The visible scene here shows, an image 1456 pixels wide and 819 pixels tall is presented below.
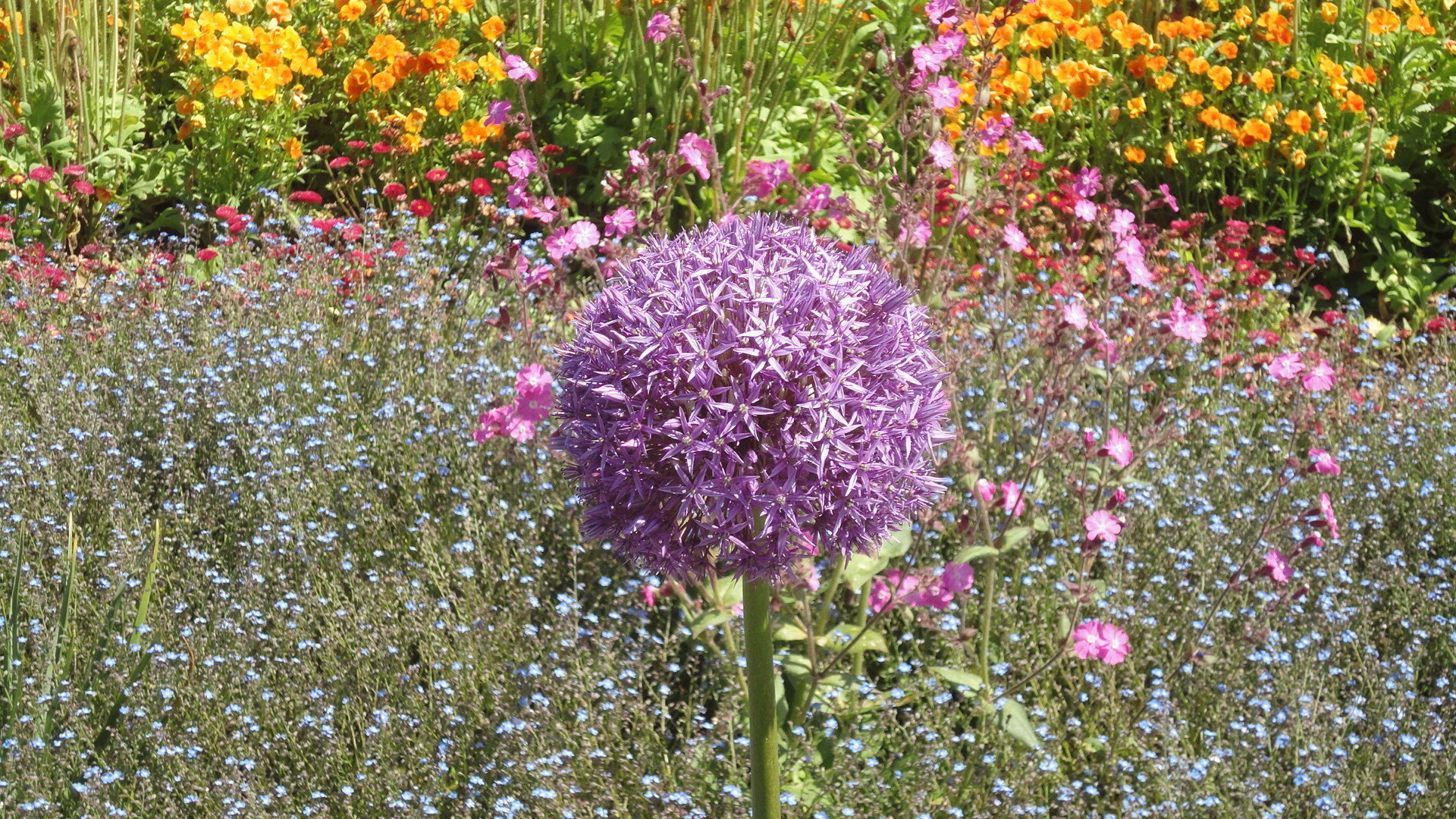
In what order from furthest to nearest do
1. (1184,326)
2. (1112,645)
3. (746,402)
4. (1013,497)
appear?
(1184,326) → (1013,497) → (1112,645) → (746,402)

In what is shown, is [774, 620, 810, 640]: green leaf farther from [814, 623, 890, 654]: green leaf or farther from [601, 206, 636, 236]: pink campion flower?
[601, 206, 636, 236]: pink campion flower

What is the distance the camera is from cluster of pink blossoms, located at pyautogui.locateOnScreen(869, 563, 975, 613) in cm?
264

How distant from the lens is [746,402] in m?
1.74

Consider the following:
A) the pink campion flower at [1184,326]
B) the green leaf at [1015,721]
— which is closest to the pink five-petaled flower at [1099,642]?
the green leaf at [1015,721]

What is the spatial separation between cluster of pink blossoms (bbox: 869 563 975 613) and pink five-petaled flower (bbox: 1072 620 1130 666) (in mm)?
245

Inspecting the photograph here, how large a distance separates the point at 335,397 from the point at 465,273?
139 cm

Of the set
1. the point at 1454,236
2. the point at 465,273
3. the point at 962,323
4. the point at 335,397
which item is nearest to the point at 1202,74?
the point at 1454,236

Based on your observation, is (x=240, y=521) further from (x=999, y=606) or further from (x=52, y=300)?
(x=999, y=606)

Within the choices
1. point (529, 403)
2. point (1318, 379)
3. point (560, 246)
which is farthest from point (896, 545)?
point (1318, 379)

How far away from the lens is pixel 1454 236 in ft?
18.1

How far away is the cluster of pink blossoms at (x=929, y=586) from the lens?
2.64 m

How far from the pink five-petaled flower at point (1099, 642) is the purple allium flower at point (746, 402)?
952 millimetres

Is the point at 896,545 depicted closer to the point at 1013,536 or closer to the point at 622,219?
the point at 1013,536

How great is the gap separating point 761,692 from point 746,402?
428 mm
